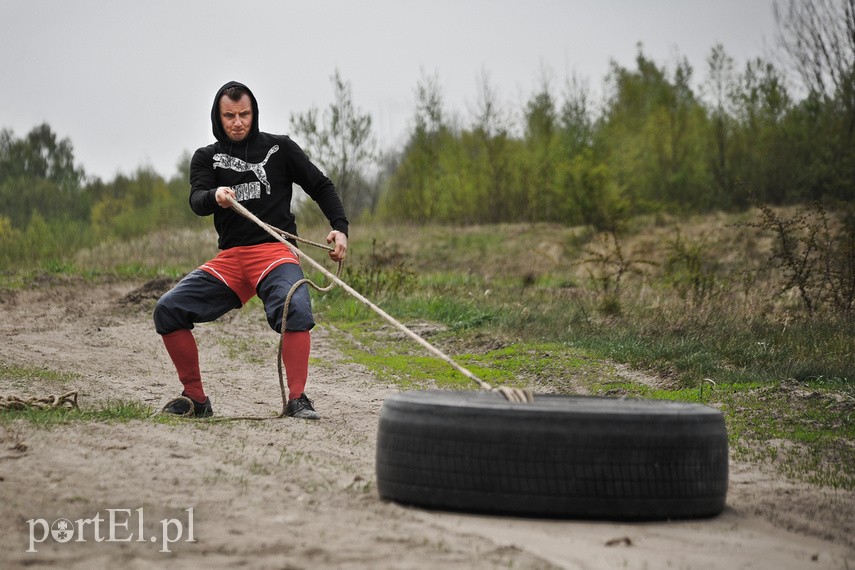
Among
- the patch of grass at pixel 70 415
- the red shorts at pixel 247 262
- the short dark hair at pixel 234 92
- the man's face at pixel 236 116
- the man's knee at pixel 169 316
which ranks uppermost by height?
the short dark hair at pixel 234 92

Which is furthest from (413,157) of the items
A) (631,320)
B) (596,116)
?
(631,320)

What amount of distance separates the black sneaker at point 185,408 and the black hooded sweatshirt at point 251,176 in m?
1.04

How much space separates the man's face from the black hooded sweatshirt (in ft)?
0.15

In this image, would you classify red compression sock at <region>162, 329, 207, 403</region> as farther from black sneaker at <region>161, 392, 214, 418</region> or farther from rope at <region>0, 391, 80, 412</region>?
rope at <region>0, 391, 80, 412</region>

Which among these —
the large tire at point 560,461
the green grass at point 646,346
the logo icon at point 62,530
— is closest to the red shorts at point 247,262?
the green grass at point 646,346

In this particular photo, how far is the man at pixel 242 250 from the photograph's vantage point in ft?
19.9

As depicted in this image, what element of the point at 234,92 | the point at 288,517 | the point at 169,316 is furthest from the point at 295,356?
the point at 288,517

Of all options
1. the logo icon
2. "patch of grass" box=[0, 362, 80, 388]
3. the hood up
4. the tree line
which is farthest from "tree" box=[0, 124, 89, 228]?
the logo icon

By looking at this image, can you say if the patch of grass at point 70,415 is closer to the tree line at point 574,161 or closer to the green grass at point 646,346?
the green grass at point 646,346

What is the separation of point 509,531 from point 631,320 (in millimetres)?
7381

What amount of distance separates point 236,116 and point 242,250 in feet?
2.92

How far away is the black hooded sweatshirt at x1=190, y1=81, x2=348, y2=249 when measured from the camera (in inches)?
248

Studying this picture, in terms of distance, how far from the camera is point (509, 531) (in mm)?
3383

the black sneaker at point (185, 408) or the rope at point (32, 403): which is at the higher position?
the rope at point (32, 403)
